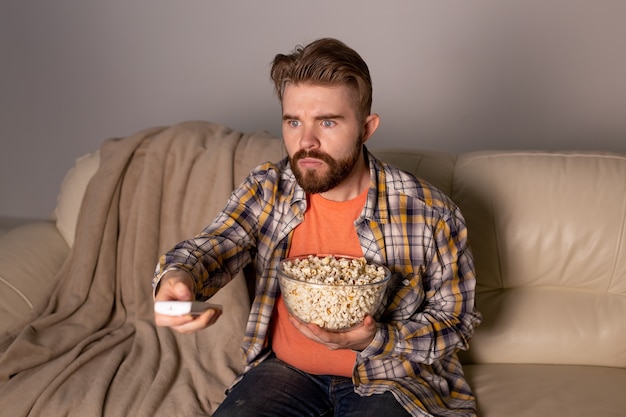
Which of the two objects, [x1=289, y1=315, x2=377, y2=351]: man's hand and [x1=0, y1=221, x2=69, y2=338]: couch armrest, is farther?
[x1=0, y1=221, x2=69, y2=338]: couch armrest

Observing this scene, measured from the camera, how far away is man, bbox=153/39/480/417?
1737 millimetres

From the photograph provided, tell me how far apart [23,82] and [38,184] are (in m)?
0.46

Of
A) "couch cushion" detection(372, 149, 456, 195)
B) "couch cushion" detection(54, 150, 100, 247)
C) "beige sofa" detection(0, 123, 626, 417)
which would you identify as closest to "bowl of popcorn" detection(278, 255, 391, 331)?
"beige sofa" detection(0, 123, 626, 417)

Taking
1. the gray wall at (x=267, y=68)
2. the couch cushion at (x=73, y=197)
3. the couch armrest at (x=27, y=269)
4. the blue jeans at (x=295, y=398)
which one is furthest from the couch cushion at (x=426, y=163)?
the couch armrest at (x=27, y=269)

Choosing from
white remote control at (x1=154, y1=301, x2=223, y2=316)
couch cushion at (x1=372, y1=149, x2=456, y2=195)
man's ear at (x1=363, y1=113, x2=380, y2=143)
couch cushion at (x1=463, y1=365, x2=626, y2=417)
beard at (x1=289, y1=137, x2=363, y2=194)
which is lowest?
couch cushion at (x1=463, y1=365, x2=626, y2=417)

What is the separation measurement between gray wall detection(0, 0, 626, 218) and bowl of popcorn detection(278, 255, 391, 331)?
1556 mm

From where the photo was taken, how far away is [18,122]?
353cm

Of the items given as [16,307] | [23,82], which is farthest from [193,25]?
[16,307]

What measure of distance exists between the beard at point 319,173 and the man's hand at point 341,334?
322 millimetres

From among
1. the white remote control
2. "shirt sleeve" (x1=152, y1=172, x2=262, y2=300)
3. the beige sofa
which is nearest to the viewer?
the white remote control

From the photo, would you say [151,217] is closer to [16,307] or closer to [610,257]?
[16,307]

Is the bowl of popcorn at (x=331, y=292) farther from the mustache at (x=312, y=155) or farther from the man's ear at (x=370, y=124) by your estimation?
the man's ear at (x=370, y=124)

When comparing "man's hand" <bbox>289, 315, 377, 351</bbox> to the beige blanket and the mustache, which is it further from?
the beige blanket

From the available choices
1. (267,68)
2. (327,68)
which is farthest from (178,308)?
(267,68)
